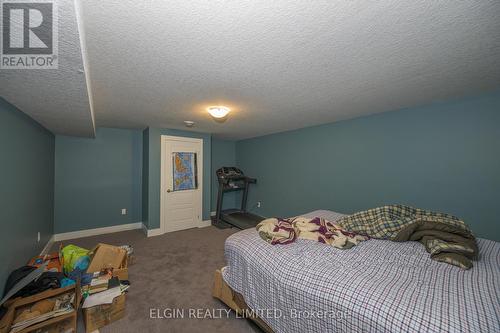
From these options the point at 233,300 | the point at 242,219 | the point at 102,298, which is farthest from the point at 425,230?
the point at 242,219

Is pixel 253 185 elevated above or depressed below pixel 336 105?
below

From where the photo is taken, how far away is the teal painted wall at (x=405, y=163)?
2.04 m

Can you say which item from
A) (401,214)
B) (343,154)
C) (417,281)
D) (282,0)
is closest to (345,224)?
(401,214)

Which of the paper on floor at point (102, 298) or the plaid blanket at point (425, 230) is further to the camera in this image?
the paper on floor at point (102, 298)

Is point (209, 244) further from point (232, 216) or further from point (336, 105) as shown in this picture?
point (336, 105)

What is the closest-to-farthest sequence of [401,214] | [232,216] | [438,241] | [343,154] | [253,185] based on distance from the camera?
1. [438,241]
2. [401,214]
3. [343,154]
4. [232,216]
5. [253,185]

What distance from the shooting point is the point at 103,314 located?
1.67 m

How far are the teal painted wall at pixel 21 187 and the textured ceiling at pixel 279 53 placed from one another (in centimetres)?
29

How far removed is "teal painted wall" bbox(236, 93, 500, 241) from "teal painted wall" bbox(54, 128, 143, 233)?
3438 millimetres

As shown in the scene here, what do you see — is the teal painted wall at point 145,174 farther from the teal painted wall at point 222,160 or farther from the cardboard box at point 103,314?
the cardboard box at point 103,314

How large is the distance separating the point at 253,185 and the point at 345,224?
3105mm

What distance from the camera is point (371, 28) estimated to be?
43.2 inches

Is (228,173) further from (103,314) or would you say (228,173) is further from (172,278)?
(103,314)

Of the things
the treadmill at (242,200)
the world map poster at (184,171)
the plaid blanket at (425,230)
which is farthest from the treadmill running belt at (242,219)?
the plaid blanket at (425,230)
